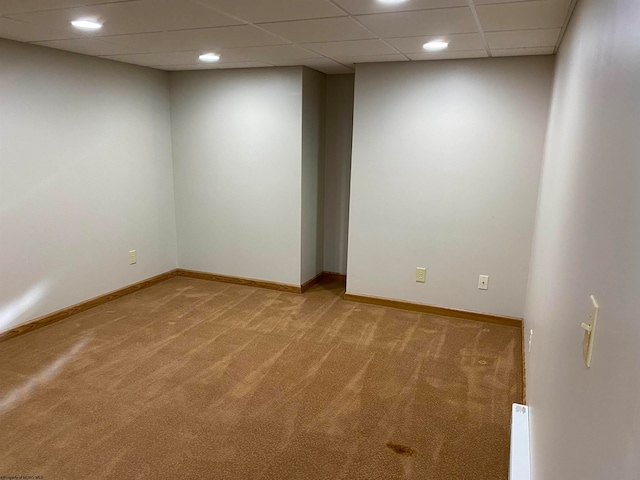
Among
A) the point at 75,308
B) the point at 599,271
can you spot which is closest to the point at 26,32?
the point at 75,308

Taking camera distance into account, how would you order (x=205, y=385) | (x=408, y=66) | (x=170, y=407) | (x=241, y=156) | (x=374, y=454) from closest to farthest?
(x=374, y=454), (x=170, y=407), (x=205, y=385), (x=408, y=66), (x=241, y=156)

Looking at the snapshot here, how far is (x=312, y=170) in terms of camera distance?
171 inches

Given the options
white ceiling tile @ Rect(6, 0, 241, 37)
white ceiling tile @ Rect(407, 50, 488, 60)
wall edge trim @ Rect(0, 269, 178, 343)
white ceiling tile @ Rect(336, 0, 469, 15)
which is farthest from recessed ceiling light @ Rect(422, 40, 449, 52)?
wall edge trim @ Rect(0, 269, 178, 343)

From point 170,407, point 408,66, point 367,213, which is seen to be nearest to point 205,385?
point 170,407

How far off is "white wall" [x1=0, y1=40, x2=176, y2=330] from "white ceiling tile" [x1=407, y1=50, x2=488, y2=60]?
2.47m

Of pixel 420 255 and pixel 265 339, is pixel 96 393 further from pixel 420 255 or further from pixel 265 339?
pixel 420 255

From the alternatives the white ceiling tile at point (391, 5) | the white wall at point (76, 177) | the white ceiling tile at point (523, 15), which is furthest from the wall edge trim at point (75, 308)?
the white ceiling tile at point (523, 15)

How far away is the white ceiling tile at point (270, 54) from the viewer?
10.4 ft

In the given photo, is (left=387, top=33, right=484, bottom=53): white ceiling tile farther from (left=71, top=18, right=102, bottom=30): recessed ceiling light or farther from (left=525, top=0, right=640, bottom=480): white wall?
(left=71, top=18, right=102, bottom=30): recessed ceiling light

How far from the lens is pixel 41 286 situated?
137 inches

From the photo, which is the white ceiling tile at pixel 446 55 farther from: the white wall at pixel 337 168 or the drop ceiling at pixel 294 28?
the white wall at pixel 337 168

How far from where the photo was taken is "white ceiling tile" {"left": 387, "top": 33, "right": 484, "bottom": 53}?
272 cm

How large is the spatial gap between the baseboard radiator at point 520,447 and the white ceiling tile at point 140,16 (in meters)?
2.45

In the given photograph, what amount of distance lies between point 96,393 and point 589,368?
101 inches
